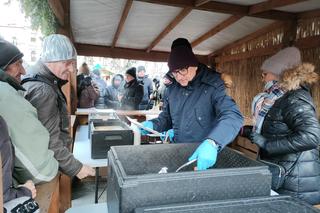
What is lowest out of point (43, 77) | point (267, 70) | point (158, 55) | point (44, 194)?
point (44, 194)

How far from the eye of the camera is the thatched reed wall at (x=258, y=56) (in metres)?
3.73

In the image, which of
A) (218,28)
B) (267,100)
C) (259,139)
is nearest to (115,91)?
(218,28)

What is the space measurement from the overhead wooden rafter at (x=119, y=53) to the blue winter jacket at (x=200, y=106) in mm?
4419

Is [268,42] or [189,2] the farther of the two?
[268,42]

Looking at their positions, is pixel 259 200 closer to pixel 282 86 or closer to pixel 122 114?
pixel 282 86

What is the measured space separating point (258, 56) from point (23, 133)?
4453 millimetres

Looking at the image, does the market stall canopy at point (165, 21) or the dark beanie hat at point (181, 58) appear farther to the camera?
the market stall canopy at point (165, 21)

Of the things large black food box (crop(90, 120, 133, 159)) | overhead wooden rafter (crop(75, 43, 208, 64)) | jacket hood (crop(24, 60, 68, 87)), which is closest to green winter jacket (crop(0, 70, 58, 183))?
jacket hood (crop(24, 60, 68, 87))

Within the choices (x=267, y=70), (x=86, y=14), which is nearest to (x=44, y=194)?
(x=267, y=70)

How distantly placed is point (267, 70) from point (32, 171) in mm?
1912

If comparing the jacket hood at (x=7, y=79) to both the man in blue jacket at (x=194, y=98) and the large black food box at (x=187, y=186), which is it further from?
the man in blue jacket at (x=194, y=98)

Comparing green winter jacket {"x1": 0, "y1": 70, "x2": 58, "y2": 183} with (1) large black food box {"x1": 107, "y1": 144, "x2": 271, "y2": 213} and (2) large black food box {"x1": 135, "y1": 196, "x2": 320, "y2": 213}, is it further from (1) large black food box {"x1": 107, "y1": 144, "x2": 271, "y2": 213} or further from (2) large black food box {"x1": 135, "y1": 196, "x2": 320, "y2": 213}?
(2) large black food box {"x1": 135, "y1": 196, "x2": 320, "y2": 213}

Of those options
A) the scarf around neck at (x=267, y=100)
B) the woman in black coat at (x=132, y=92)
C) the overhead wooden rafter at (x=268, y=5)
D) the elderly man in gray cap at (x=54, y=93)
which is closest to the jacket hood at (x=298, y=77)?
the scarf around neck at (x=267, y=100)

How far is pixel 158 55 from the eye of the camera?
645cm
